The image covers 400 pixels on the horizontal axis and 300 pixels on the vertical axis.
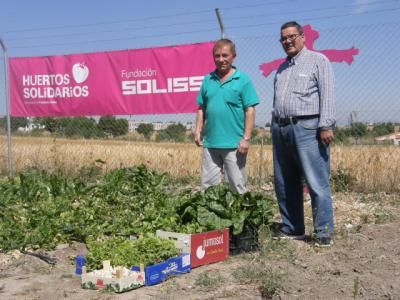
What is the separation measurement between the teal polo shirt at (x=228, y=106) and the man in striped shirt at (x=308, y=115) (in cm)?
32

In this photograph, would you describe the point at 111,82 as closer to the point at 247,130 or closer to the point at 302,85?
the point at 247,130

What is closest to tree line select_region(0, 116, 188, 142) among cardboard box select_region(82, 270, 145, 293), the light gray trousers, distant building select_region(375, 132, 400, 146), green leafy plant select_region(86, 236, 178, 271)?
distant building select_region(375, 132, 400, 146)

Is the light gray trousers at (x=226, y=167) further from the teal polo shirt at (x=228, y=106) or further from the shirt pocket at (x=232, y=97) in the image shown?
→ the shirt pocket at (x=232, y=97)

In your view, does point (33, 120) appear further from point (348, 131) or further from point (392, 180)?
point (392, 180)

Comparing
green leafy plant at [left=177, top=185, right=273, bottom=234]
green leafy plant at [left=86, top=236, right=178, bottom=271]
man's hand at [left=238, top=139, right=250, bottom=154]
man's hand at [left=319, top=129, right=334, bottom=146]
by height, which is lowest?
green leafy plant at [left=86, top=236, right=178, bottom=271]

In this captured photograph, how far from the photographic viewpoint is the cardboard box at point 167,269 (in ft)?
12.0

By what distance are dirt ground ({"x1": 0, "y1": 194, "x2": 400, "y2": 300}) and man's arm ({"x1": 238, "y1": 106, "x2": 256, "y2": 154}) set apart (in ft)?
3.21

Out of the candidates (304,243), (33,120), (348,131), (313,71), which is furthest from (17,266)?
(33,120)

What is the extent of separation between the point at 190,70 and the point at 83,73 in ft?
6.96

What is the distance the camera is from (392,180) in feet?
26.1

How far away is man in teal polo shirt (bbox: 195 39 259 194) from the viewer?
5.10 m

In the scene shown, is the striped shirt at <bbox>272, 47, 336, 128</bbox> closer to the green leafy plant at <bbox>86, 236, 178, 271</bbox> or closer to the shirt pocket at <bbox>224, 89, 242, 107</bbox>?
the shirt pocket at <bbox>224, 89, 242, 107</bbox>

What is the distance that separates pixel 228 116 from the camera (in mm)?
5172

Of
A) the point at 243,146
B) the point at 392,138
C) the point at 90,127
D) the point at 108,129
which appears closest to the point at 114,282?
the point at 243,146
